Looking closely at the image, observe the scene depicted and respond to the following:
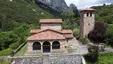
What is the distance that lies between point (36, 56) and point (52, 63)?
113 inches

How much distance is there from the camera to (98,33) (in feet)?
125

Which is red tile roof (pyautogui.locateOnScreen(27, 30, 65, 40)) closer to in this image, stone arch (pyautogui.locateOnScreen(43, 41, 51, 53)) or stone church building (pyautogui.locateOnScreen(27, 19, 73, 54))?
stone church building (pyautogui.locateOnScreen(27, 19, 73, 54))

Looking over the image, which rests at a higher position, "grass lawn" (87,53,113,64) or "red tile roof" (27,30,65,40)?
"red tile roof" (27,30,65,40)

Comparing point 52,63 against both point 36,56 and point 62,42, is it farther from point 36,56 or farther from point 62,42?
point 62,42

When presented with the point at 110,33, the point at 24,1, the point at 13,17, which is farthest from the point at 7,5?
the point at 110,33

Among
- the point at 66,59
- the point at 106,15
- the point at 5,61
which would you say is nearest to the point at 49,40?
the point at 66,59

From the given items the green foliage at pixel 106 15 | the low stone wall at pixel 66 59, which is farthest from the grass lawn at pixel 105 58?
the green foliage at pixel 106 15

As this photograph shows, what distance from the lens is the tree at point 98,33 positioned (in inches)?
1501

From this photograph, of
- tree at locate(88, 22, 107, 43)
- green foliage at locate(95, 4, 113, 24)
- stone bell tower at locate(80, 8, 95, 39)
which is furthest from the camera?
green foliage at locate(95, 4, 113, 24)

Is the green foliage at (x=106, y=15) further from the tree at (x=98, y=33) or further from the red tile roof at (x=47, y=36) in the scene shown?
the red tile roof at (x=47, y=36)

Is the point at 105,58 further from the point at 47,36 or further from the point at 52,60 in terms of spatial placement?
the point at 47,36

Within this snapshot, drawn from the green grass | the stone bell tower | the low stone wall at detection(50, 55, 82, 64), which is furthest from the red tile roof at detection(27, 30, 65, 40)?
the stone bell tower

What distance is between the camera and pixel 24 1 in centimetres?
16888

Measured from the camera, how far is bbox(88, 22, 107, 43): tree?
38125 millimetres
